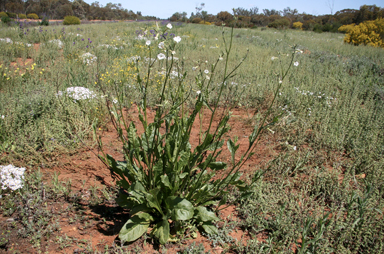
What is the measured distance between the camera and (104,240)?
5.82 feet

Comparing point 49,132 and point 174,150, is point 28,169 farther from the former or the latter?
point 174,150

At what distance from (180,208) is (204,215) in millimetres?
287

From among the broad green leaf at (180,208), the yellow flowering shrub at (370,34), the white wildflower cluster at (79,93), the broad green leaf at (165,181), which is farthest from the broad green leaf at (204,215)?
the yellow flowering shrub at (370,34)

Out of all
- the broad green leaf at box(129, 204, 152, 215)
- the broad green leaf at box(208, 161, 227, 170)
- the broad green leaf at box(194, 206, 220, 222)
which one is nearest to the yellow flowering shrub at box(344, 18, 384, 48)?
the broad green leaf at box(208, 161, 227, 170)

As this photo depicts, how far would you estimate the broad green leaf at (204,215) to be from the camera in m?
1.84

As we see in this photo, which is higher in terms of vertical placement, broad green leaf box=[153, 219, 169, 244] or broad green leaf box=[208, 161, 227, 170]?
broad green leaf box=[208, 161, 227, 170]

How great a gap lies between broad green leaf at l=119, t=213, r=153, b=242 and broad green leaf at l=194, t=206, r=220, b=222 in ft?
1.32

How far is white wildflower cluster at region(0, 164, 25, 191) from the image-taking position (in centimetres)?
194

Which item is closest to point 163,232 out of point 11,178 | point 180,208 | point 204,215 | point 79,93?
point 180,208

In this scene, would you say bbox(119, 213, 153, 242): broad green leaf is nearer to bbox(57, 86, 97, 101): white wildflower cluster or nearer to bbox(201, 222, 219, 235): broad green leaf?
bbox(201, 222, 219, 235): broad green leaf

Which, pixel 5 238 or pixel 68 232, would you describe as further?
pixel 68 232

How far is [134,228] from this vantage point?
5.72 ft

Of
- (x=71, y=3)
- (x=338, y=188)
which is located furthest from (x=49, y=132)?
(x=71, y=3)

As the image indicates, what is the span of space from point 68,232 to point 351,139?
11.6 ft
